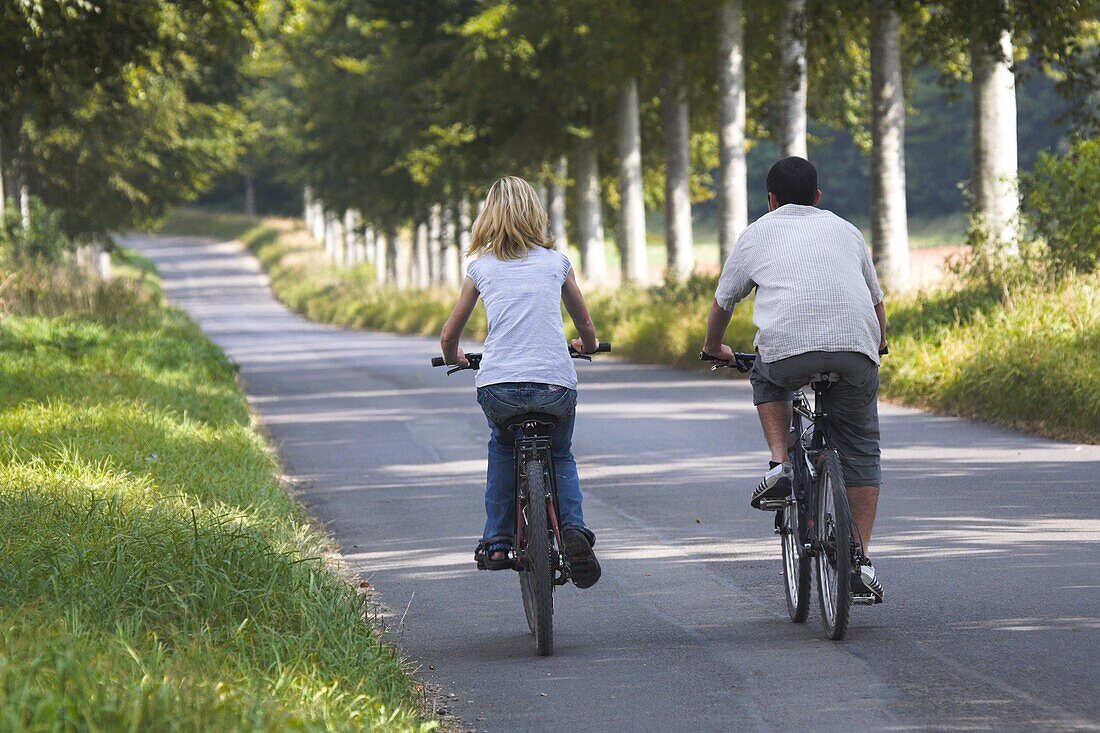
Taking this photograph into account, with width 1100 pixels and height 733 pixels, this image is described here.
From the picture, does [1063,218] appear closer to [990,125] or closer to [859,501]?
[990,125]

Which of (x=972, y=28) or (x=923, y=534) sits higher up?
(x=972, y=28)

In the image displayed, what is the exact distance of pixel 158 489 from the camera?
31.0ft

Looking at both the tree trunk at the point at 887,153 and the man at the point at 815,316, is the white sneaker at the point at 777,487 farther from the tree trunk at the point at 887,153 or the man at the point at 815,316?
the tree trunk at the point at 887,153

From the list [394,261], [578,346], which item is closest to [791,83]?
[578,346]

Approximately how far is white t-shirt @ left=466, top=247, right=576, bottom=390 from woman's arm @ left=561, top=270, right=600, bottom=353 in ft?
0.20

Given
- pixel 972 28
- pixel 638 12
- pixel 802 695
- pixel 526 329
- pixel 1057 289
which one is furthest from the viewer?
pixel 638 12

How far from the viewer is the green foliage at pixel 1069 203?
17766 mm

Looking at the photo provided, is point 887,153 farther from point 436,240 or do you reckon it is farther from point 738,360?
point 436,240

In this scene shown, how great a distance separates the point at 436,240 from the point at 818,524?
1691 inches

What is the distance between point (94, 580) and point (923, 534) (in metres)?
4.81

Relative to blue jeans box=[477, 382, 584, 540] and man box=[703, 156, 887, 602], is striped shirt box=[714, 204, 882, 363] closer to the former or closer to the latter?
man box=[703, 156, 887, 602]

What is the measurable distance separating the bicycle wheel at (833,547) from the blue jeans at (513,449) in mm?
986

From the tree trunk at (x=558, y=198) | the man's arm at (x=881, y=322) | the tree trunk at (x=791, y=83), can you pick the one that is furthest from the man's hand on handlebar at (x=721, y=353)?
the tree trunk at (x=558, y=198)

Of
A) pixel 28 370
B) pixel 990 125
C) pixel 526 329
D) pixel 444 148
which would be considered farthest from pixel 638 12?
pixel 526 329
